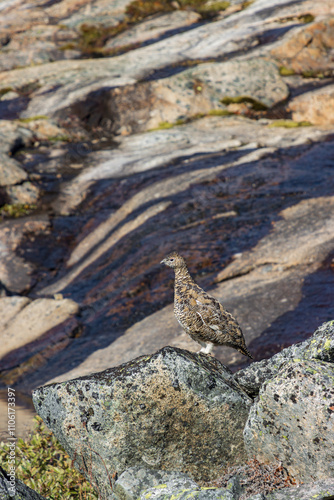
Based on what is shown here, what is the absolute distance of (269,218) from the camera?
2600 centimetres

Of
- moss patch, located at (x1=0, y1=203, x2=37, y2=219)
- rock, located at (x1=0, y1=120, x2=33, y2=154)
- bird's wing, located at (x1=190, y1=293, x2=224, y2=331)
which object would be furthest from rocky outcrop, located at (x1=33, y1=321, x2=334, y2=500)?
rock, located at (x1=0, y1=120, x2=33, y2=154)

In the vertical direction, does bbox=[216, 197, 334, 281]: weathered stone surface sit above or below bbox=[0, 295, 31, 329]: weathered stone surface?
above

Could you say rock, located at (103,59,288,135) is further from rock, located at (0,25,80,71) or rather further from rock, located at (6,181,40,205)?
rock, located at (0,25,80,71)

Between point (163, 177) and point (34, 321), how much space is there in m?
12.8

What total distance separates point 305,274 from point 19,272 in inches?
705

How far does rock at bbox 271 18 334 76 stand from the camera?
4553 centimetres

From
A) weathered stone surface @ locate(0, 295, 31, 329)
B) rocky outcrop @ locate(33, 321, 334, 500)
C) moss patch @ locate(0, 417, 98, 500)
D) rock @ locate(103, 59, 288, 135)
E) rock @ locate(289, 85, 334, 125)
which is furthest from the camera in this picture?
rock @ locate(103, 59, 288, 135)

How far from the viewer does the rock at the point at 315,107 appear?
38.1m

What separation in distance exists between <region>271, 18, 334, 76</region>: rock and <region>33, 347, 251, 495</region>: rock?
40795 mm

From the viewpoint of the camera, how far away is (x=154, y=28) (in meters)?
58.2

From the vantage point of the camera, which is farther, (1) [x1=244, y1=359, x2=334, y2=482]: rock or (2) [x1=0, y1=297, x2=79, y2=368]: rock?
(2) [x1=0, y1=297, x2=79, y2=368]: rock

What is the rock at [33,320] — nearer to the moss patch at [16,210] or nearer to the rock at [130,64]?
the moss patch at [16,210]

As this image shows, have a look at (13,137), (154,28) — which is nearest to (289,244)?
(13,137)

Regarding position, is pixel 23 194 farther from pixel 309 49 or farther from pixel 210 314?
pixel 309 49
